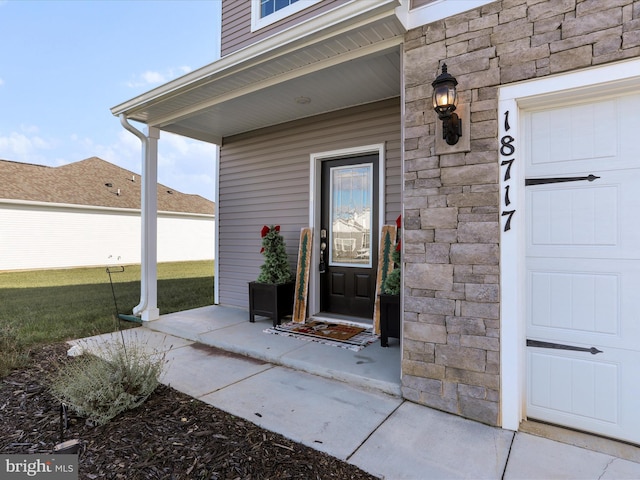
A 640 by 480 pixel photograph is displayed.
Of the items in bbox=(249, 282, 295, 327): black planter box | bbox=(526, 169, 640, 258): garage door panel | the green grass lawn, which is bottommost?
the green grass lawn

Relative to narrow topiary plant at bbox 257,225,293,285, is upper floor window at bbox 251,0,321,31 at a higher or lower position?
higher

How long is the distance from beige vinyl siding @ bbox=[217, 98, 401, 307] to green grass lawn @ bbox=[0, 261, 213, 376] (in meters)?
1.36

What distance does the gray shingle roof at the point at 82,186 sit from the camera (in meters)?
12.9

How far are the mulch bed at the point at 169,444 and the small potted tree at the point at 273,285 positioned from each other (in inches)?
74.5

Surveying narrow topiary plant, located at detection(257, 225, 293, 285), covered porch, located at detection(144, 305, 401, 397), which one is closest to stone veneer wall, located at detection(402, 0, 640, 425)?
covered porch, located at detection(144, 305, 401, 397)

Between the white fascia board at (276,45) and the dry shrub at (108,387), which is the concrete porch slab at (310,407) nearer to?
the dry shrub at (108,387)

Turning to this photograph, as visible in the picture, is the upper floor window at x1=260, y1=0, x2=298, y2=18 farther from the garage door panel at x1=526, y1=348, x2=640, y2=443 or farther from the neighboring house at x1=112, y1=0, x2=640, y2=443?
the garage door panel at x1=526, y1=348, x2=640, y2=443

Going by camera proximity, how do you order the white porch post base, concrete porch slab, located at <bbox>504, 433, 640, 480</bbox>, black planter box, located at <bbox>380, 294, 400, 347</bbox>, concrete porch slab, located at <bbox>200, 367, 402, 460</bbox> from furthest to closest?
1. the white porch post base
2. black planter box, located at <bbox>380, 294, 400, 347</bbox>
3. concrete porch slab, located at <bbox>200, 367, 402, 460</bbox>
4. concrete porch slab, located at <bbox>504, 433, 640, 480</bbox>

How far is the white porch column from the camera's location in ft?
14.9

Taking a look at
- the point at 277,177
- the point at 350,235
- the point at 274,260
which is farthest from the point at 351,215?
the point at 277,177

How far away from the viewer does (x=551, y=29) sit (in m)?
2.05

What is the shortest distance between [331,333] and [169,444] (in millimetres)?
2204

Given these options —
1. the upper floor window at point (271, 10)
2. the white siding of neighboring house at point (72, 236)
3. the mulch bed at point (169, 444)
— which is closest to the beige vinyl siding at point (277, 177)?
the upper floor window at point (271, 10)

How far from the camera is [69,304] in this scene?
6.15 m
